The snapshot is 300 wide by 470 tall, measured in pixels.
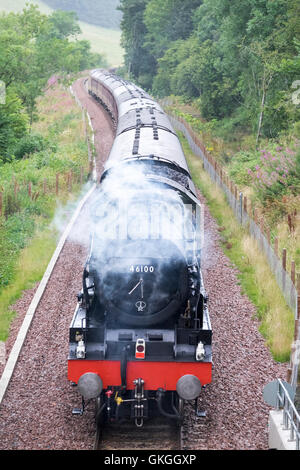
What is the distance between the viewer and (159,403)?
820 cm

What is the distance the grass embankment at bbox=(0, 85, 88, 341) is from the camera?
1409 cm

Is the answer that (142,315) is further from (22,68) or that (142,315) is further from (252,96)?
(22,68)

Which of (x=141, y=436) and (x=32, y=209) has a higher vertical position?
(x=32, y=209)

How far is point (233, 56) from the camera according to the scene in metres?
31.2

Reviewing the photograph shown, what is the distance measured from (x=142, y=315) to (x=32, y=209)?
37.5ft

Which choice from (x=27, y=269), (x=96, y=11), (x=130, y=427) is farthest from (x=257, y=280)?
(x=96, y=11)

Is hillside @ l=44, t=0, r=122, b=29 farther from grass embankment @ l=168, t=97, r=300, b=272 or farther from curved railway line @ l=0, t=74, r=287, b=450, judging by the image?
curved railway line @ l=0, t=74, r=287, b=450

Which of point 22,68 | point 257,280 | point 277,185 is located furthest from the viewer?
point 22,68

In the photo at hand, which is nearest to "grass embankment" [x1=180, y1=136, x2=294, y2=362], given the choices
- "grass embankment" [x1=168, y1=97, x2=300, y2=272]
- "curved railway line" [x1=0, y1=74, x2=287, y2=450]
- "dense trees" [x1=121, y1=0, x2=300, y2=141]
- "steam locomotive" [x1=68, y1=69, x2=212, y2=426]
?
"curved railway line" [x1=0, y1=74, x2=287, y2=450]

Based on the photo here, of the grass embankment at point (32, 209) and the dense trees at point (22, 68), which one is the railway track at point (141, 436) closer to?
the grass embankment at point (32, 209)

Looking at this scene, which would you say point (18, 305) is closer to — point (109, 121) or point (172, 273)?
point (172, 273)

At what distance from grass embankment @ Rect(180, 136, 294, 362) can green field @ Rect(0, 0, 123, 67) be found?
92762mm

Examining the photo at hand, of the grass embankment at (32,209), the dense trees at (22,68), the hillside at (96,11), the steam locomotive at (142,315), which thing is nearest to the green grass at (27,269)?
the grass embankment at (32,209)
